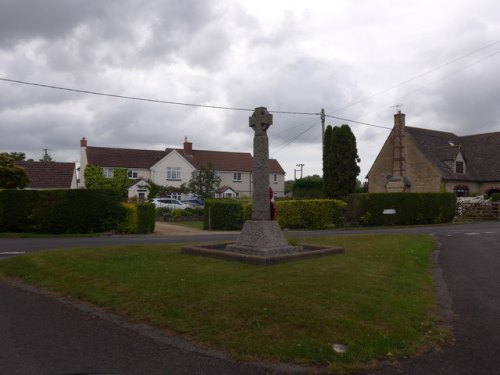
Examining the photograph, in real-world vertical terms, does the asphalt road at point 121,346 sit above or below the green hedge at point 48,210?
below

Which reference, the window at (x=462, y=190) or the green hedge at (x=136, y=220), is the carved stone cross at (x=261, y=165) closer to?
the green hedge at (x=136, y=220)

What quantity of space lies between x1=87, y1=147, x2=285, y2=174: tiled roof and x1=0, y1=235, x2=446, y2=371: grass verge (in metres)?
43.7

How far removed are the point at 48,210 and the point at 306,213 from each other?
13.8 m

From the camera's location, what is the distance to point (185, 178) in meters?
57.7

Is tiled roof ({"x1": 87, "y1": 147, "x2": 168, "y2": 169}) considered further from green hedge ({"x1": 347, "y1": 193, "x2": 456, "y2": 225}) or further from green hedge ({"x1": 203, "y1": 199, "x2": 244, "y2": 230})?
green hedge ({"x1": 347, "y1": 193, "x2": 456, "y2": 225})

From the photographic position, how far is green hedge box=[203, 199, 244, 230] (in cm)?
2741

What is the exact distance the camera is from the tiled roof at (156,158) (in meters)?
56.3

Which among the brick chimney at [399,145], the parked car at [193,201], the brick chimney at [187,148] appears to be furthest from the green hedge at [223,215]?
the brick chimney at [187,148]

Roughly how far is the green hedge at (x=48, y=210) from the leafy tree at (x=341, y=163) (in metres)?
20.6

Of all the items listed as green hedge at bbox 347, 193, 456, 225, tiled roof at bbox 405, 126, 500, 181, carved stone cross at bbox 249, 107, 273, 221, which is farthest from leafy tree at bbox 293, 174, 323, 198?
carved stone cross at bbox 249, 107, 273, 221

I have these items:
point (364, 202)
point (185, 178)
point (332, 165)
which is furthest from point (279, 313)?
point (185, 178)

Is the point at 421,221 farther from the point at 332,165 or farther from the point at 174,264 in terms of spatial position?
the point at 174,264

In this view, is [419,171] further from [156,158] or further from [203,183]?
[156,158]

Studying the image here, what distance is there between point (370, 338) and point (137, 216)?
19.5 meters
